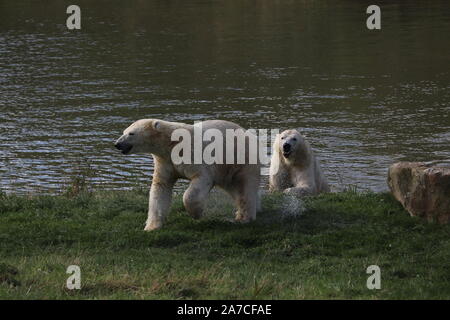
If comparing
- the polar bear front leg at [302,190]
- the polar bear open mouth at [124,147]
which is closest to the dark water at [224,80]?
the polar bear front leg at [302,190]

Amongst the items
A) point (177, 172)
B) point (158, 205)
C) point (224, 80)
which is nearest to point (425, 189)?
point (177, 172)

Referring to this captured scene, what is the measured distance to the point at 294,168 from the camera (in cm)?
1507

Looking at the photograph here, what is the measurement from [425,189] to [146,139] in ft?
11.1

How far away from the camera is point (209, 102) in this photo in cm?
2619

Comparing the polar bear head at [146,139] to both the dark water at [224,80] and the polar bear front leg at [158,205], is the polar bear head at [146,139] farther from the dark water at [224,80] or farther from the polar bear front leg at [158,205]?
the dark water at [224,80]

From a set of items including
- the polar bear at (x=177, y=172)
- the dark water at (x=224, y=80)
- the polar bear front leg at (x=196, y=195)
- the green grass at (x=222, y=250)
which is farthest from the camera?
the dark water at (x=224, y=80)

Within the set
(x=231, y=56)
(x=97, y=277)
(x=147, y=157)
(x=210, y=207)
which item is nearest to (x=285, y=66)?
(x=231, y=56)

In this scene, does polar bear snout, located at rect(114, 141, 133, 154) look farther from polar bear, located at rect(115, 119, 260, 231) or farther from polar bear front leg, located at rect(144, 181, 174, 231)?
polar bear front leg, located at rect(144, 181, 174, 231)

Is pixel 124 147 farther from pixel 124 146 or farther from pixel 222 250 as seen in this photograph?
pixel 222 250

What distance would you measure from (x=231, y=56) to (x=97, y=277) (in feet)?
81.0

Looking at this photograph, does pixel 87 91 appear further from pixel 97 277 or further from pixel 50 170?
pixel 97 277

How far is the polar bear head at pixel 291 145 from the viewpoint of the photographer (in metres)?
14.4

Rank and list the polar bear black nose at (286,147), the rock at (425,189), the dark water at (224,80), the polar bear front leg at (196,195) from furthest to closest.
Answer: the dark water at (224,80) < the polar bear black nose at (286,147) < the polar bear front leg at (196,195) < the rock at (425,189)

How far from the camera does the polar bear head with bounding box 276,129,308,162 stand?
14.4 meters
